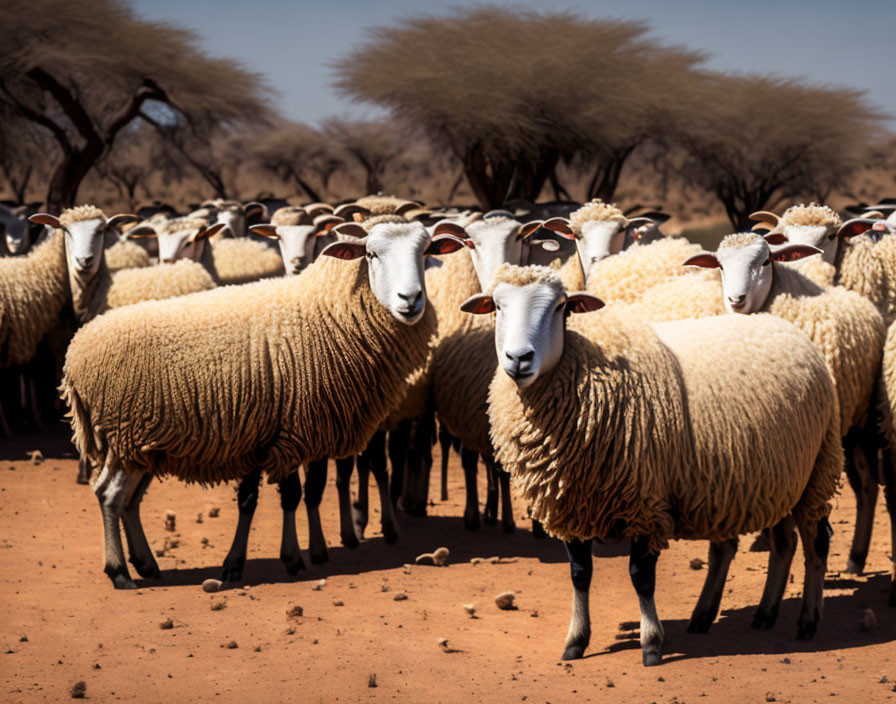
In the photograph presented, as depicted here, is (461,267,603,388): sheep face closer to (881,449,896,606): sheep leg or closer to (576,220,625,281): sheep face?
(881,449,896,606): sheep leg

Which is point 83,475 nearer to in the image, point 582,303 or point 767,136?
point 582,303

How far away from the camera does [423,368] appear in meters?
7.23

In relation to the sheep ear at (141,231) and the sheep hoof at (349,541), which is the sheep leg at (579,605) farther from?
the sheep ear at (141,231)

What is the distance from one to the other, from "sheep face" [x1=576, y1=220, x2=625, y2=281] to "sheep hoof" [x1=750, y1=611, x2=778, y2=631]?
13.8 ft

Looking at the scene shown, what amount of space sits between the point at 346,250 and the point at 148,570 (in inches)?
90.0

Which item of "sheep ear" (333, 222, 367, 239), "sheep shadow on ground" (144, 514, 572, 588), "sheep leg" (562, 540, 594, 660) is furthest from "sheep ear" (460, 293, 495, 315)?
"sheep shadow on ground" (144, 514, 572, 588)

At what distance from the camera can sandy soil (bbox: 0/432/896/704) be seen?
4680mm

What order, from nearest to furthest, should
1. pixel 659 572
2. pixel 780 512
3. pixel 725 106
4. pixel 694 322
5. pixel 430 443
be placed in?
pixel 780 512
pixel 694 322
pixel 659 572
pixel 430 443
pixel 725 106

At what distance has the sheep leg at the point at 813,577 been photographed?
17.8 feet

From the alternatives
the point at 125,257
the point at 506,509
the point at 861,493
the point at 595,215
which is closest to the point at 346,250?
the point at 506,509

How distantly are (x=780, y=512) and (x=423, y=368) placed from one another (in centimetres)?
277

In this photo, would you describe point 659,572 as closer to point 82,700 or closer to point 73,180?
point 82,700

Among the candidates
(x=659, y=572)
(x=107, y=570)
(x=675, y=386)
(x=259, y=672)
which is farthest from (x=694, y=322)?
(x=107, y=570)

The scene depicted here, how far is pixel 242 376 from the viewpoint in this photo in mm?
6484
